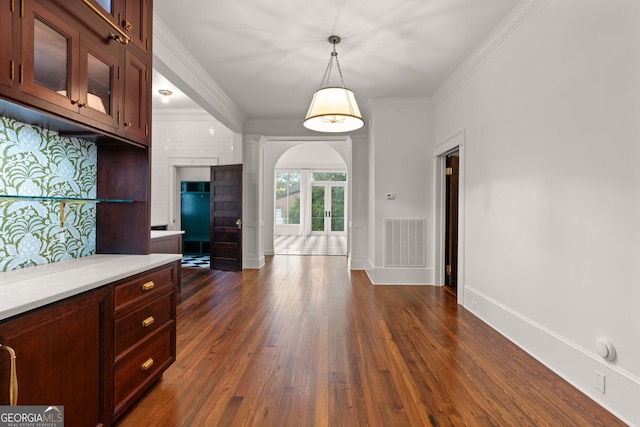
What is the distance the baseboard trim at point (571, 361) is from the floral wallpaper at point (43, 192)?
350cm

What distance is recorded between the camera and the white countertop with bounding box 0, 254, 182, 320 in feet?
4.10

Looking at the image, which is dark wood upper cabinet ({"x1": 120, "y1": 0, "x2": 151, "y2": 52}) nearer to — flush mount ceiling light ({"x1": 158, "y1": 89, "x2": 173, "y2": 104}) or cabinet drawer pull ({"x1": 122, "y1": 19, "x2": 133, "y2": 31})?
cabinet drawer pull ({"x1": 122, "y1": 19, "x2": 133, "y2": 31})

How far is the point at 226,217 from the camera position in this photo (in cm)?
666

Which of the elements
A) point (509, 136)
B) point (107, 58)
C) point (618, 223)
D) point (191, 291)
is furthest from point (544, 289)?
point (191, 291)

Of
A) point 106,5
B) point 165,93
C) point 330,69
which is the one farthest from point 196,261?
point 106,5

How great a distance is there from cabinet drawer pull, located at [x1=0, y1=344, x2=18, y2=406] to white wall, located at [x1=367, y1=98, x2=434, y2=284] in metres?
4.67

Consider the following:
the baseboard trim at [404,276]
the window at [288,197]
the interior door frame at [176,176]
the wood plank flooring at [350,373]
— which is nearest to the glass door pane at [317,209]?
the window at [288,197]

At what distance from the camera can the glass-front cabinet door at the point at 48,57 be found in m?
1.45

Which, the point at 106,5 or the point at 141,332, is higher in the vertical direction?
the point at 106,5

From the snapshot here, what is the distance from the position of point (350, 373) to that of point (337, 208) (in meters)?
11.1

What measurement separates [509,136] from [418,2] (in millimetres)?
1503

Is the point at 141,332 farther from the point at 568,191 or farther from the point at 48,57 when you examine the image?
the point at 568,191

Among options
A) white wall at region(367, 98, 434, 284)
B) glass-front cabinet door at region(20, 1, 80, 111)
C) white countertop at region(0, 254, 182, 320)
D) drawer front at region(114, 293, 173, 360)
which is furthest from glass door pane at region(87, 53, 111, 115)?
white wall at region(367, 98, 434, 284)

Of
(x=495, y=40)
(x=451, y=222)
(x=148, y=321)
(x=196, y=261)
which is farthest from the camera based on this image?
(x=196, y=261)
